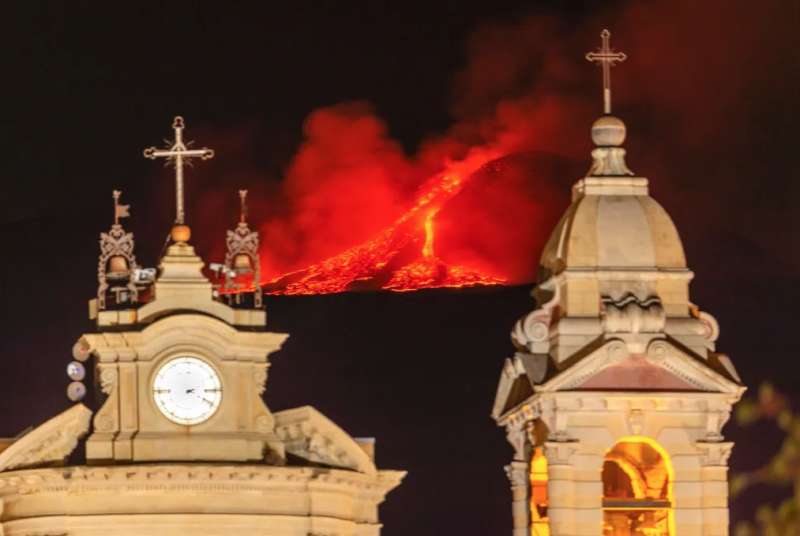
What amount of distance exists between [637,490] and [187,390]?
7.57 meters

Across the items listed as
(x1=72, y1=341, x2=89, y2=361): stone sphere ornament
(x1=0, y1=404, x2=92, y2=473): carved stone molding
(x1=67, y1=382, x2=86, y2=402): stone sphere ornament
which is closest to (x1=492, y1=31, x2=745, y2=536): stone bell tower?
(x1=0, y1=404, x2=92, y2=473): carved stone molding

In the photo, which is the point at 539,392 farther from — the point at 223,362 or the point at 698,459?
the point at 223,362

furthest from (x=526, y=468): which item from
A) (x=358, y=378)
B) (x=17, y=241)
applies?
(x=17, y=241)

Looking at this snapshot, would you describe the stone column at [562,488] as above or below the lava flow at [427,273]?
below

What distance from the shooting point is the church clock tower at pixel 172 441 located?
3916cm

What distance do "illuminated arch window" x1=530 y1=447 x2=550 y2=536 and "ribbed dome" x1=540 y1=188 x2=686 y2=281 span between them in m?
3.33

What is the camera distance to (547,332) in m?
38.5

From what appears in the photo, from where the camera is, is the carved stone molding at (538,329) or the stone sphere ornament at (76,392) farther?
the stone sphere ornament at (76,392)

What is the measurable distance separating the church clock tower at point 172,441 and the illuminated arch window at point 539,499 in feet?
10.3

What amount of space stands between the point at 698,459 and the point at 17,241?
106 feet

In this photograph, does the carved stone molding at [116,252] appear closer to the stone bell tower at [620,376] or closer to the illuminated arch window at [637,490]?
the stone bell tower at [620,376]

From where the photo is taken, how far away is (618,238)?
38156 millimetres

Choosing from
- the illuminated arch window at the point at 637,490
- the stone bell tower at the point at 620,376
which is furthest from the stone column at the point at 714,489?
the illuminated arch window at the point at 637,490

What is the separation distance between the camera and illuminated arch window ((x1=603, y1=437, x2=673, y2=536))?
38.1 m
